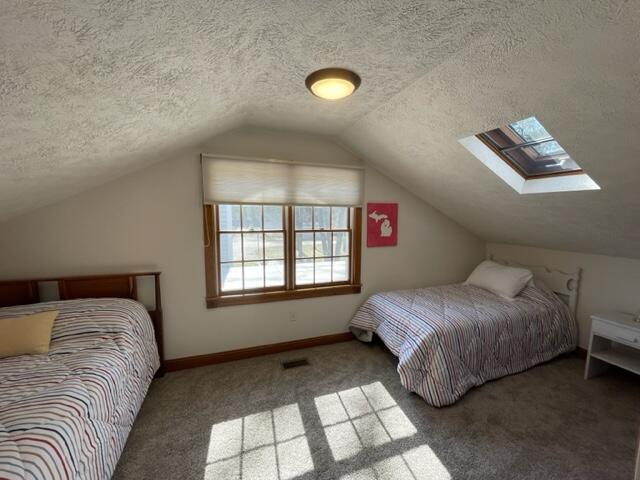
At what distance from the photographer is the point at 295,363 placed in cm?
276

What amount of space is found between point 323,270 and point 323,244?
0.30m

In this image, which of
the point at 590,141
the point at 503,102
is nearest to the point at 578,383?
the point at 590,141

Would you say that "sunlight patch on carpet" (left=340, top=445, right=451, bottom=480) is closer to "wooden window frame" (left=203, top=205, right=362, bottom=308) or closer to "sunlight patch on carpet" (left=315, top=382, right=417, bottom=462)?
"sunlight patch on carpet" (left=315, top=382, right=417, bottom=462)

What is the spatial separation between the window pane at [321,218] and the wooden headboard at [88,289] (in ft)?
5.30

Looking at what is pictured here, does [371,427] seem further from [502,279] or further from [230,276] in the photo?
[502,279]

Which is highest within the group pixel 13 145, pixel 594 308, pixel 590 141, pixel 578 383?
pixel 590 141

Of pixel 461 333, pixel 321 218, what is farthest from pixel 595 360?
pixel 321 218

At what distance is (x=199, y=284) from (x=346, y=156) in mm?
2025

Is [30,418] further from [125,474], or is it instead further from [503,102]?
[503,102]

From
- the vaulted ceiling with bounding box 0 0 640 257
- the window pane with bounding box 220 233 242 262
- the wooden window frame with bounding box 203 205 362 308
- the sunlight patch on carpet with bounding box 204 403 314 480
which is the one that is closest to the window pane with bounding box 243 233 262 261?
the window pane with bounding box 220 233 242 262

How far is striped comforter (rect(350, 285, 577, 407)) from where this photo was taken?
2211 millimetres

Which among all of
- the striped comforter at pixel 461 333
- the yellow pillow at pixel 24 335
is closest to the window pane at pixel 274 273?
the striped comforter at pixel 461 333

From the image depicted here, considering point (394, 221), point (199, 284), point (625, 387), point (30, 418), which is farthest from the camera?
point (394, 221)

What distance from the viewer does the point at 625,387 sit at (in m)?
2.38
